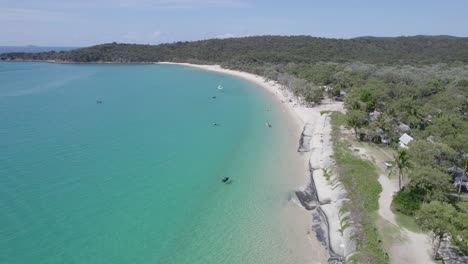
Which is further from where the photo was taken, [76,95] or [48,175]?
[76,95]

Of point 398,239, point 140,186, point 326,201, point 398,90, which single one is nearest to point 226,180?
point 140,186

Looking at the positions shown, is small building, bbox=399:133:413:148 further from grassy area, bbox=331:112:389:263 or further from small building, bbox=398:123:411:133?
grassy area, bbox=331:112:389:263

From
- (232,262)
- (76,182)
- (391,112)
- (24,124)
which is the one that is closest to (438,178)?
(232,262)

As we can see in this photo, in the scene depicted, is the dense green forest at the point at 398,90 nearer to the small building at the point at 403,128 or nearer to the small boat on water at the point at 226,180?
the small building at the point at 403,128

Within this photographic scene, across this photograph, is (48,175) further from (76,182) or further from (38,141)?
(38,141)

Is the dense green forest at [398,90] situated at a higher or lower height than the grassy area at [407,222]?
higher

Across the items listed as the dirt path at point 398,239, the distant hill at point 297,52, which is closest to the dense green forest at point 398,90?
the distant hill at point 297,52
